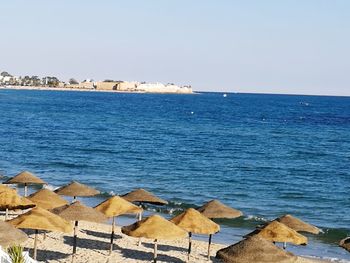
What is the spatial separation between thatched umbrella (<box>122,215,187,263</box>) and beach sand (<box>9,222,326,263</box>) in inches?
118

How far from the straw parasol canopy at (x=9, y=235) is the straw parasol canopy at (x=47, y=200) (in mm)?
4985

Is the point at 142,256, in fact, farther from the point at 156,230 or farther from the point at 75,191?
the point at 75,191

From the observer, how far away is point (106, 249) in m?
21.5

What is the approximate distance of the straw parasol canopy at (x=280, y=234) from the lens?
18.0m

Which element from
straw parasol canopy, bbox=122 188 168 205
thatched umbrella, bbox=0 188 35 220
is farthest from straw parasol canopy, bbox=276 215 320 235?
thatched umbrella, bbox=0 188 35 220

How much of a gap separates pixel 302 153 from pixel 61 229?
44.5m

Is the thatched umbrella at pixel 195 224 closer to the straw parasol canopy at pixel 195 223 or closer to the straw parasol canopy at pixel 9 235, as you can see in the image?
the straw parasol canopy at pixel 195 223

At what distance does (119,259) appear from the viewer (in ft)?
66.7

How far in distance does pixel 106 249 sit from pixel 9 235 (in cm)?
625

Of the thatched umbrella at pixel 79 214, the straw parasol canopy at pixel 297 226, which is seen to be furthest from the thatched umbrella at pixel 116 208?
the straw parasol canopy at pixel 297 226

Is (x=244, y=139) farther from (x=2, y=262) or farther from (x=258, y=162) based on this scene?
(x=2, y=262)

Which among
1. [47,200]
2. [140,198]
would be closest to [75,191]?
[47,200]

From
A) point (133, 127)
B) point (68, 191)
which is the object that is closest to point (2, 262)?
point (68, 191)

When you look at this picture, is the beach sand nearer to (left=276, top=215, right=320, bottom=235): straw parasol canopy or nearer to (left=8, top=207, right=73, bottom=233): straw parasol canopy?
(left=276, top=215, right=320, bottom=235): straw parasol canopy
